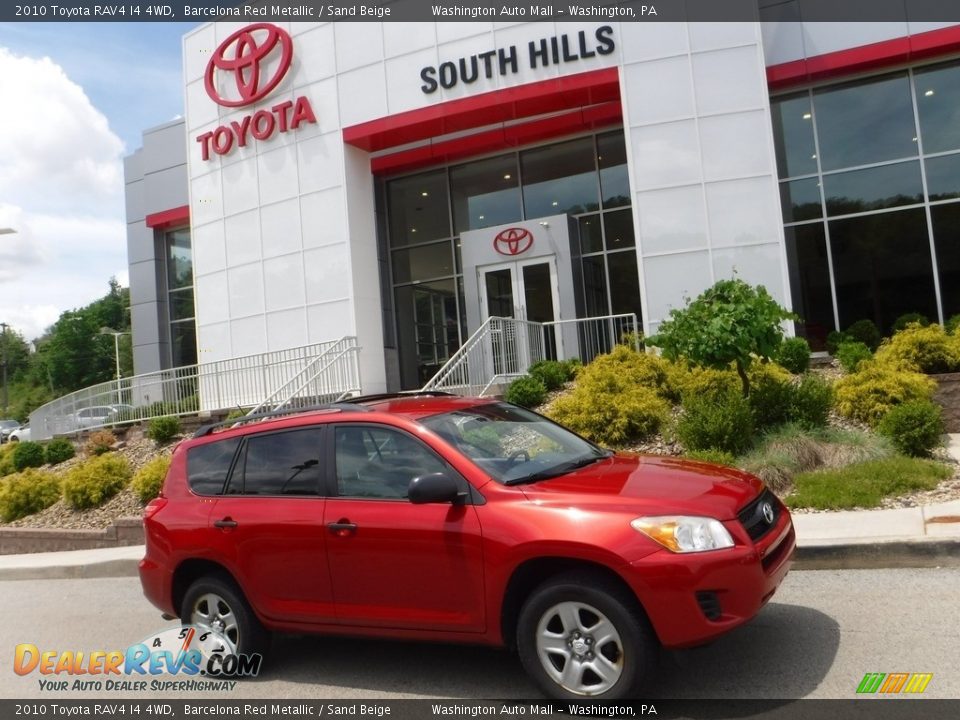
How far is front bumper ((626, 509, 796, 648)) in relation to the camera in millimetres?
3832

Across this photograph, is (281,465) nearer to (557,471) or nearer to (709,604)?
(557,471)

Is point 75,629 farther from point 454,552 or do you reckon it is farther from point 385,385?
point 385,385

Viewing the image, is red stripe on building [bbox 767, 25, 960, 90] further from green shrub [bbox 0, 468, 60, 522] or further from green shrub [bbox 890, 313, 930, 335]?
green shrub [bbox 0, 468, 60, 522]

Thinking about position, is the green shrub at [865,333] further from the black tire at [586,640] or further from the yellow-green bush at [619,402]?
the black tire at [586,640]

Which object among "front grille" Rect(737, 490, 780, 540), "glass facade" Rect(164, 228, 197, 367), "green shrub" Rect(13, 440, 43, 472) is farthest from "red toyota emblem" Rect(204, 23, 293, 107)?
"front grille" Rect(737, 490, 780, 540)

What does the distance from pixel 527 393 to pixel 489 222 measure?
8.46 m

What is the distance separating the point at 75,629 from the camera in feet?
23.4

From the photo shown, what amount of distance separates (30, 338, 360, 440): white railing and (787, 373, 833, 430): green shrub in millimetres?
10133

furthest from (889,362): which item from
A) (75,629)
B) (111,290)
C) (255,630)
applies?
(111,290)

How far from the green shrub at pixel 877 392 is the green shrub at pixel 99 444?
45.3 ft

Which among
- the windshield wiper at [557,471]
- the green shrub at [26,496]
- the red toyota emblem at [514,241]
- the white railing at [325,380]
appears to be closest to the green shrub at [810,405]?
the windshield wiper at [557,471]

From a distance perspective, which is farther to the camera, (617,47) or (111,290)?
(111,290)

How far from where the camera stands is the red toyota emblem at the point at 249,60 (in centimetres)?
1944

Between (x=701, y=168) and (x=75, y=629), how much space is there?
13076mm
